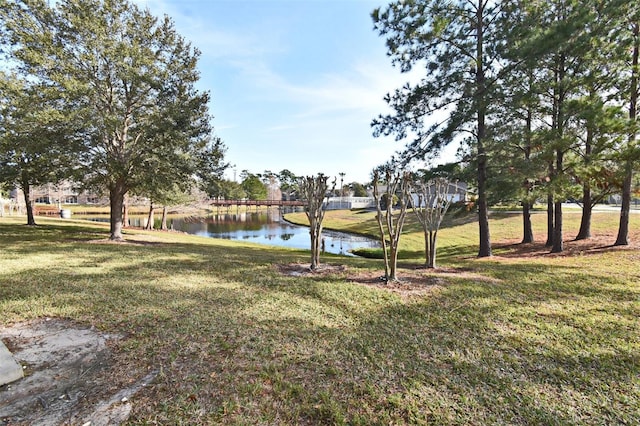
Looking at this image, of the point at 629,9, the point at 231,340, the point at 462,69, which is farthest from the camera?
the point at 462,69

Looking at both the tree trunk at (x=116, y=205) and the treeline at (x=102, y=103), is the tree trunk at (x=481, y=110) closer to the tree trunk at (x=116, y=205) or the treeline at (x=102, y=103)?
the treeline at (x=102, y=103)

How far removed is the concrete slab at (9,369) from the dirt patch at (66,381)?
48mm

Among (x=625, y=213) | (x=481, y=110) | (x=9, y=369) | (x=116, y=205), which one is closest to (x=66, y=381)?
(x=9, y=369)

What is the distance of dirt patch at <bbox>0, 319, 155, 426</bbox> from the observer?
217cm

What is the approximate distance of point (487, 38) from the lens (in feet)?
28.2

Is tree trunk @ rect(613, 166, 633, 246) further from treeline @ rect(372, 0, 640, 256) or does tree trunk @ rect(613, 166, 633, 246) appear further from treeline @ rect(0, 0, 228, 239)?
treeline @ rect(0, 0, 228, 239)

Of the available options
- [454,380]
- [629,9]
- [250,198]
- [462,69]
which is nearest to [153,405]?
[454,380]

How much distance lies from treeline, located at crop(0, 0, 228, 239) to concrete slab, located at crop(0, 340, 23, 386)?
26.7 ft

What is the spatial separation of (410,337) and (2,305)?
5.61 m

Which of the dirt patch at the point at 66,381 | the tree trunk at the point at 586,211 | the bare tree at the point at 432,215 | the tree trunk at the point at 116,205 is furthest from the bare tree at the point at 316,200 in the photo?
the tree trunk at the point at 586,211

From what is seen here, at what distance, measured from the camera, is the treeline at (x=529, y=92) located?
294 inches

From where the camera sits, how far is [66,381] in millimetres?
2562

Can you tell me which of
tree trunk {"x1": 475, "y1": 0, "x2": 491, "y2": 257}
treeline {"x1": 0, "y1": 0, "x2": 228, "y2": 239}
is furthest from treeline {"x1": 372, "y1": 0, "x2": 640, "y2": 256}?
treeline {"x1": 0, "y1": 0, "x2": 228, "y2": 239}

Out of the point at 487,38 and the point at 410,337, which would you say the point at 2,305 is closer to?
the point at 410,337
